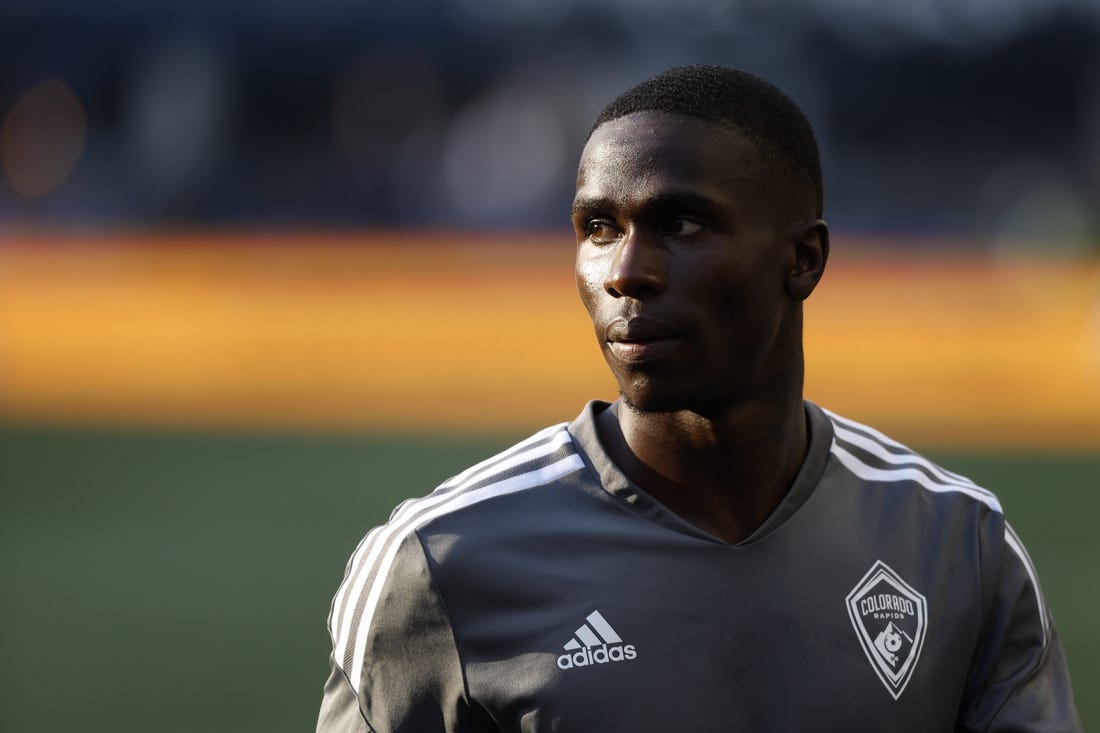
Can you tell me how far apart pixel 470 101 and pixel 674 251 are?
64.3ft

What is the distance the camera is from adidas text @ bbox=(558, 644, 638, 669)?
2117mm

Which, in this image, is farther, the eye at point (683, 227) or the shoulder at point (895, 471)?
the shoulder at point (895, 471)

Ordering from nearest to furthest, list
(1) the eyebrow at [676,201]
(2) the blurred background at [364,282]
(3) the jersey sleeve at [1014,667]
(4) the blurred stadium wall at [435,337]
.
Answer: (1) the eyebrow at [676,201]
(3) the jersey sleeve at [1014,667]
(2) the blurred background at [364,282]
(4) the blurred stadium wall at [435,337]

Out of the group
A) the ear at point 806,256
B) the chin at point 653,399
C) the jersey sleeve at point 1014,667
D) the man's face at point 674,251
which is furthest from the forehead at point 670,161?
the jersey sleeve at point 1014,667

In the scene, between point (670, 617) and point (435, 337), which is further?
point (435, 337)

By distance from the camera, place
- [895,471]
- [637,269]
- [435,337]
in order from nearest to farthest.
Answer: [637,269], [895,471], [435,337]

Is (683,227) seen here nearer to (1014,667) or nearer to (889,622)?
(889,622)

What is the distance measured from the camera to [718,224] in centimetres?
214

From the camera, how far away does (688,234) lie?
2141mm

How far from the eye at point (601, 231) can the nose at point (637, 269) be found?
5 centimetres

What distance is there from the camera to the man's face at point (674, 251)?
2.13 m

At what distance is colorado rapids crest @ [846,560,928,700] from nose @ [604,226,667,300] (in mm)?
584

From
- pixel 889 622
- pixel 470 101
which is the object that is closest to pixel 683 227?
pixel 889 622

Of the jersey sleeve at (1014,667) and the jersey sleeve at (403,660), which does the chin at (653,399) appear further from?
the jersey sleeve at (1014,667)
